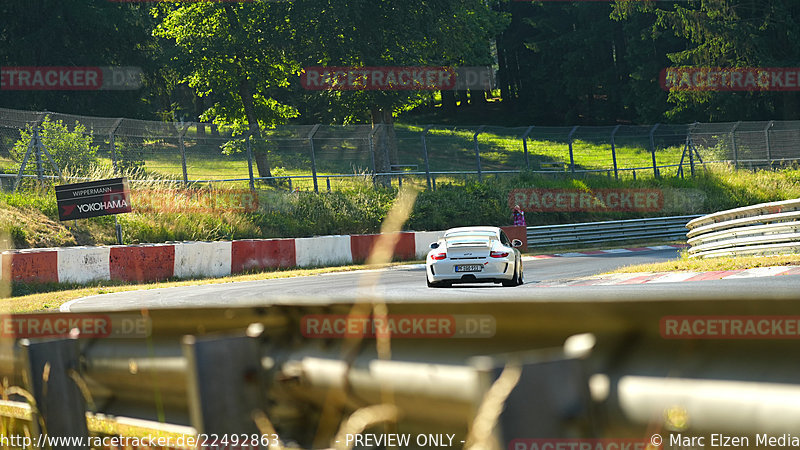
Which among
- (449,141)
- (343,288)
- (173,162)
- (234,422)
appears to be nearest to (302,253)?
(173,162)

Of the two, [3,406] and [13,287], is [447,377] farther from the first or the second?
[13,287]

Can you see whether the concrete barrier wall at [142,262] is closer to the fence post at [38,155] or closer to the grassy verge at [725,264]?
the fence post at [38,155]

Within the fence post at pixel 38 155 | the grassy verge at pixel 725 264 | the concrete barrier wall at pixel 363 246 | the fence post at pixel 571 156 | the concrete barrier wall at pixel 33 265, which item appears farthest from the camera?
the fence post at pixel 571 156

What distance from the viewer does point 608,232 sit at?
34.9 metres

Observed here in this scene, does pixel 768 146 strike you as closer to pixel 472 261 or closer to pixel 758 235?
pixel 758 235

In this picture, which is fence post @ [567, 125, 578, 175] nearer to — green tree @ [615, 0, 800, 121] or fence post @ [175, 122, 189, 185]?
fence post @ [175, 122, 189, 185]

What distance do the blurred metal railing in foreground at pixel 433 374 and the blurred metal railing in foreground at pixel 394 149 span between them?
859 inches

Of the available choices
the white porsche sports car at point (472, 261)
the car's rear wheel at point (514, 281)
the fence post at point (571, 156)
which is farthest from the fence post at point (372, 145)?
the car's rear wheel at point (514, 281)

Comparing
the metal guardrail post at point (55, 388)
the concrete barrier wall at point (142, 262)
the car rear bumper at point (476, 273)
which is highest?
the metal guardrail post at point (55, 388)

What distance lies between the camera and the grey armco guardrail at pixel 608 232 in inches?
1299

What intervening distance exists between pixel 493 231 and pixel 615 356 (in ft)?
51.6

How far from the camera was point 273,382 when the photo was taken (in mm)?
3752

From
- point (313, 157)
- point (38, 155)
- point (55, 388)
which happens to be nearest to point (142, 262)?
point (38, 155)

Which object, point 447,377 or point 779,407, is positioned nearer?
point 779,407
